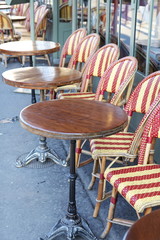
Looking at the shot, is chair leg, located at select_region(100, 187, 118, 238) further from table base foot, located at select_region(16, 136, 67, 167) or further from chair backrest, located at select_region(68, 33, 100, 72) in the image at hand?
chair backrest, located at select_region(68, 33, 100, 72)

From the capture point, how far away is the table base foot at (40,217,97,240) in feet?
7.82

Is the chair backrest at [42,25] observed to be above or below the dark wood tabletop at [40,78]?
above

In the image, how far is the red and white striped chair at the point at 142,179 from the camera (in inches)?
76.7

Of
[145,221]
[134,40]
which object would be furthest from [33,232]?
→ [134,40]

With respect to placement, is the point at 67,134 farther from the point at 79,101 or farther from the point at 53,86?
the point at 53,86

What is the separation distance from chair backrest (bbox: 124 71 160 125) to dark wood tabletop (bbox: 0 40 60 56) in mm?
1759

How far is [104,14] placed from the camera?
4.82m

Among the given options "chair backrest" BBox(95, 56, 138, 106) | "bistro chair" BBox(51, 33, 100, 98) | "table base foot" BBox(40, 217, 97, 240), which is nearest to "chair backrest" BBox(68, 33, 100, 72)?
"bistro chair" BBox(51, 33, 100, 98)

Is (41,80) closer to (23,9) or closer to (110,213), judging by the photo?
(110,213)

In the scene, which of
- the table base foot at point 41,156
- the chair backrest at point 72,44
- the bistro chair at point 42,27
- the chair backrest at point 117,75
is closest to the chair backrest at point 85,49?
the chair backrest at point 72,44

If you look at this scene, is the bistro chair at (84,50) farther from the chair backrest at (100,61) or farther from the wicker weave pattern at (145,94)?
the wicker weave pattern at (145,94)

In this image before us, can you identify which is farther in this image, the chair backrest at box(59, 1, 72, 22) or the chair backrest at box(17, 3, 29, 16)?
the chair backrest at box(17, 3, 29, 16)

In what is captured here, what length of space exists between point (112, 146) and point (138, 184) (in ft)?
1.78

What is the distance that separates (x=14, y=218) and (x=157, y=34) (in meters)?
2.04
